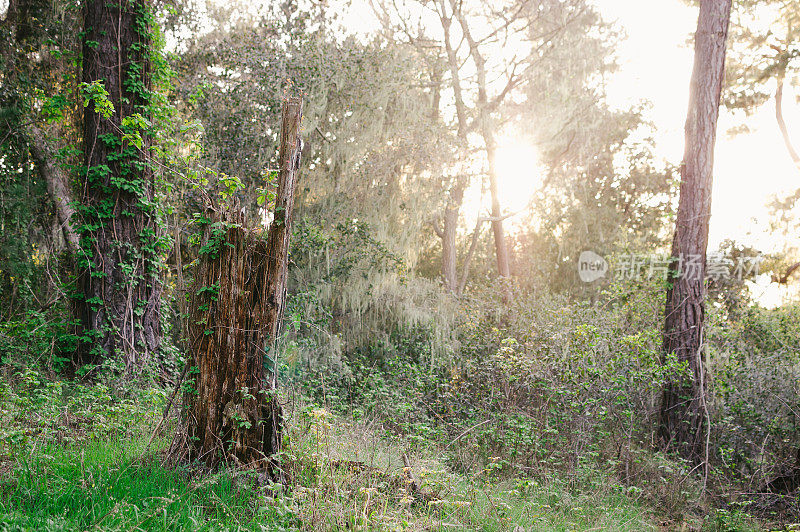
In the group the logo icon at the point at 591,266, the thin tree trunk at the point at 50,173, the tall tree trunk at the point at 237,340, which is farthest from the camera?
the logo icon at the point at 591,266

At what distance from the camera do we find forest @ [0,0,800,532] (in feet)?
12.9

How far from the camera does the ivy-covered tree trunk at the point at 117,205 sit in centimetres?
666

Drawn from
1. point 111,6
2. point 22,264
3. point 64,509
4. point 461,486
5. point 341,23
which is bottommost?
point 461,486

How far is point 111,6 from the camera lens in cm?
686

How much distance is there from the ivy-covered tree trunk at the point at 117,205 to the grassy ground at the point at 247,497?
2.52 meters

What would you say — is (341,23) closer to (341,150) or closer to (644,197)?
(341,150)

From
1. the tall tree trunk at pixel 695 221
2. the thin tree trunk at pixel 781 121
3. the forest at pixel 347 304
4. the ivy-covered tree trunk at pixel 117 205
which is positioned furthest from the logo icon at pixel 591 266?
the ivy-covered tree trunk at pixel 117 205

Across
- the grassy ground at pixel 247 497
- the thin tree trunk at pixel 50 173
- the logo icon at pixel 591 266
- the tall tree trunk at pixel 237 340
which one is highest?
the thin tree trunk at pixel 50 173

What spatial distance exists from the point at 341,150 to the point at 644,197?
10.2m

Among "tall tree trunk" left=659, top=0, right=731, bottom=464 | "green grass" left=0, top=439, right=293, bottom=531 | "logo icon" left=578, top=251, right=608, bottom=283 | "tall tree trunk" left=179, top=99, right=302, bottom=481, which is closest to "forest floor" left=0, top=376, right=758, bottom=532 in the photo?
"green grass" left=0, top=439, right=293, bottom=531

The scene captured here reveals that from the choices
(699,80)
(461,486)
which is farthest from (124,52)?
(699,80)

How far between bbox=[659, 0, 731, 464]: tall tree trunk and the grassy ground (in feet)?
9.37

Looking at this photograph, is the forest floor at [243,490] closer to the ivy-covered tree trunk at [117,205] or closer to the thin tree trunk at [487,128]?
the ivy-covered tree trunk at [117,205]

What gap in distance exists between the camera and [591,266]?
1628 centimetres
